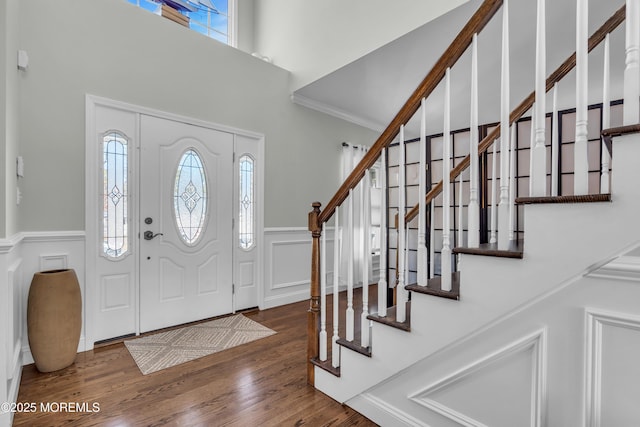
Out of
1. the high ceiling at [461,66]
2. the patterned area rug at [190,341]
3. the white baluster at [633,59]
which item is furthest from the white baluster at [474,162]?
the patterned area rug at [190,341]

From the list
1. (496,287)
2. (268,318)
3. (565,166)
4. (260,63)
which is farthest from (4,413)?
(565,166)

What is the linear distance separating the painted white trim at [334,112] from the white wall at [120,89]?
13cm

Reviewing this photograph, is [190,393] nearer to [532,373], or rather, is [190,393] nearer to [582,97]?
[532,373]

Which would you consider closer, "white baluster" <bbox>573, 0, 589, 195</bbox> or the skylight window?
"white baluster" <bbox>573, 0, 589, 195</bbox>

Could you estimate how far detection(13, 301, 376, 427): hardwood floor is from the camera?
1.74 m

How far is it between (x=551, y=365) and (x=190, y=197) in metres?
3.15

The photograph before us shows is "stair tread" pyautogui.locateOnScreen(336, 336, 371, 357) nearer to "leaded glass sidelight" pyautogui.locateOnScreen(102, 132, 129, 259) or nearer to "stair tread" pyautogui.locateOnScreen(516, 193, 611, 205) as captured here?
"stair tread" pyautogui.locateOnScreen(516, 193, 611, 205)

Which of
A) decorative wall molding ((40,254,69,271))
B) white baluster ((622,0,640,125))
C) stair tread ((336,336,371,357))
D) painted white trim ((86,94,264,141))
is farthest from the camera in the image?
painted white trim ((86,94,264,141))

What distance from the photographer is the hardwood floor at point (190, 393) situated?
1742 mm

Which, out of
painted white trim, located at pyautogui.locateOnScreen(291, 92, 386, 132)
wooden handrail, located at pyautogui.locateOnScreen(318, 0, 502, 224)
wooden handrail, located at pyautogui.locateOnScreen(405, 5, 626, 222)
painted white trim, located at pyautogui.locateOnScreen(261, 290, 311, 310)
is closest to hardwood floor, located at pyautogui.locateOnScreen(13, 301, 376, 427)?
painted white trim, located at pyautogui.locateOnScreen(261, 290, 311, 310)

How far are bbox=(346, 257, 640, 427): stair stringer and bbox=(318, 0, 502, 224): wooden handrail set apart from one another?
3.19 feet

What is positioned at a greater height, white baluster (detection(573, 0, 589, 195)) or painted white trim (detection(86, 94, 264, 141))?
painted white trim (detection(86, 94, 264, 141))

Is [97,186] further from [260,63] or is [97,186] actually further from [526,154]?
[526,154]

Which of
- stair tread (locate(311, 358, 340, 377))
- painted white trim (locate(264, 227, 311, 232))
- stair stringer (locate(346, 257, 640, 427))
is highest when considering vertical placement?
painted white trim (locate(264, 227, 311, 232))
